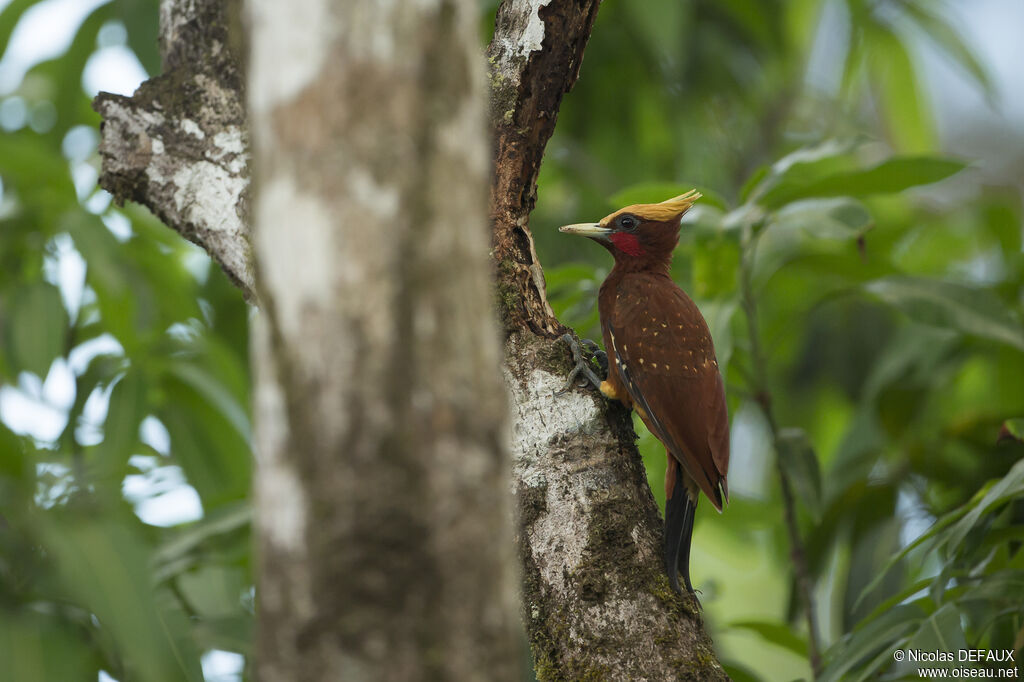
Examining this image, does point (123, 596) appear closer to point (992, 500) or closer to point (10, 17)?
point (992, 500)

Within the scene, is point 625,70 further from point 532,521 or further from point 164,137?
point 532,521

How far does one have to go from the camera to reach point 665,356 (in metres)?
1.76

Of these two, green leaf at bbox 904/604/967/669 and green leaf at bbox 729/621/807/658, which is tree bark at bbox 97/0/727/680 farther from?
green leaf at bbox 729/621/807/658

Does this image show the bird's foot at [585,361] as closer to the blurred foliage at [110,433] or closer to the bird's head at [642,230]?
the bird's head at [642,230]

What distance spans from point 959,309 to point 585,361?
990 millimetres

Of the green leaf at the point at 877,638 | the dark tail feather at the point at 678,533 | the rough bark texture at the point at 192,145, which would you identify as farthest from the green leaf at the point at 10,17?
the green leaf at the point at 877,638

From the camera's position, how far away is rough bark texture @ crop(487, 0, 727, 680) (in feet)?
3.89

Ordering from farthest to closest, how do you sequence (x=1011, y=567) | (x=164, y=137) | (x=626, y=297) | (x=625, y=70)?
(x=625, y=70) → (x=626, y=297) → (x=1011, y=567) → (x=164, y=137)

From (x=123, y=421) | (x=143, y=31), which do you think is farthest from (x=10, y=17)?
(x=123, y=421)

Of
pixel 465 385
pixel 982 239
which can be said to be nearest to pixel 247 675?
pixel 465 385

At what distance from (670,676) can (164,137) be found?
3.98 feet

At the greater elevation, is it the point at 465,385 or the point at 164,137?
the point at 164,137

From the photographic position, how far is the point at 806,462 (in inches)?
79.5

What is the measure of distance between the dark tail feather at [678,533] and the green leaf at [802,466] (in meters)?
0.46
